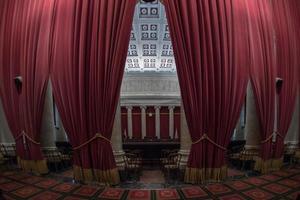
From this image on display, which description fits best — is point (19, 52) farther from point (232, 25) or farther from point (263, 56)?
point (263, 56)

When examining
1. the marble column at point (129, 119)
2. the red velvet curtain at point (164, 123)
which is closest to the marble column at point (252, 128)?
the red velvet curtain at point (164, 123)

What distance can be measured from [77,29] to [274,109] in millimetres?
4122

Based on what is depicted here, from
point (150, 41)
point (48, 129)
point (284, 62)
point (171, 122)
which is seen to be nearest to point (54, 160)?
point (48, 129)

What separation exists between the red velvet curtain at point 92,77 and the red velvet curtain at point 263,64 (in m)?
2.40

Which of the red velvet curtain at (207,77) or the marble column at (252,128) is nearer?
the red velvet curtain at (207,77)

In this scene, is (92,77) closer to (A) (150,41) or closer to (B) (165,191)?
(B) (165,191)

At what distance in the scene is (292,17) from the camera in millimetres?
4191

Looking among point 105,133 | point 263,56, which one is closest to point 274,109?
point 263,56

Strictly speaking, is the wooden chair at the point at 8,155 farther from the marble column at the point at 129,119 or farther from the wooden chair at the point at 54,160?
the marble column at the point at 129,119

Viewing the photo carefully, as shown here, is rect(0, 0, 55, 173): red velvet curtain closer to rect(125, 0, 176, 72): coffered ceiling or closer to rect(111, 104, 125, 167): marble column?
rect(111, 104, 125, 167): marble column

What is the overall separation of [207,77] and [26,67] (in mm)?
3667

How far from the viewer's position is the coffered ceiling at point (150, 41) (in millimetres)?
6766

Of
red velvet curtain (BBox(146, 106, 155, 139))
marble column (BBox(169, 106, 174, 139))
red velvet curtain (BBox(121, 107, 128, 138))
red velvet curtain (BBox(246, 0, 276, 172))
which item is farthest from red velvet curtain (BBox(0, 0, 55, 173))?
marble column (BBox(169, 106, 174, 139))

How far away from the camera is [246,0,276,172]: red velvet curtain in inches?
154
